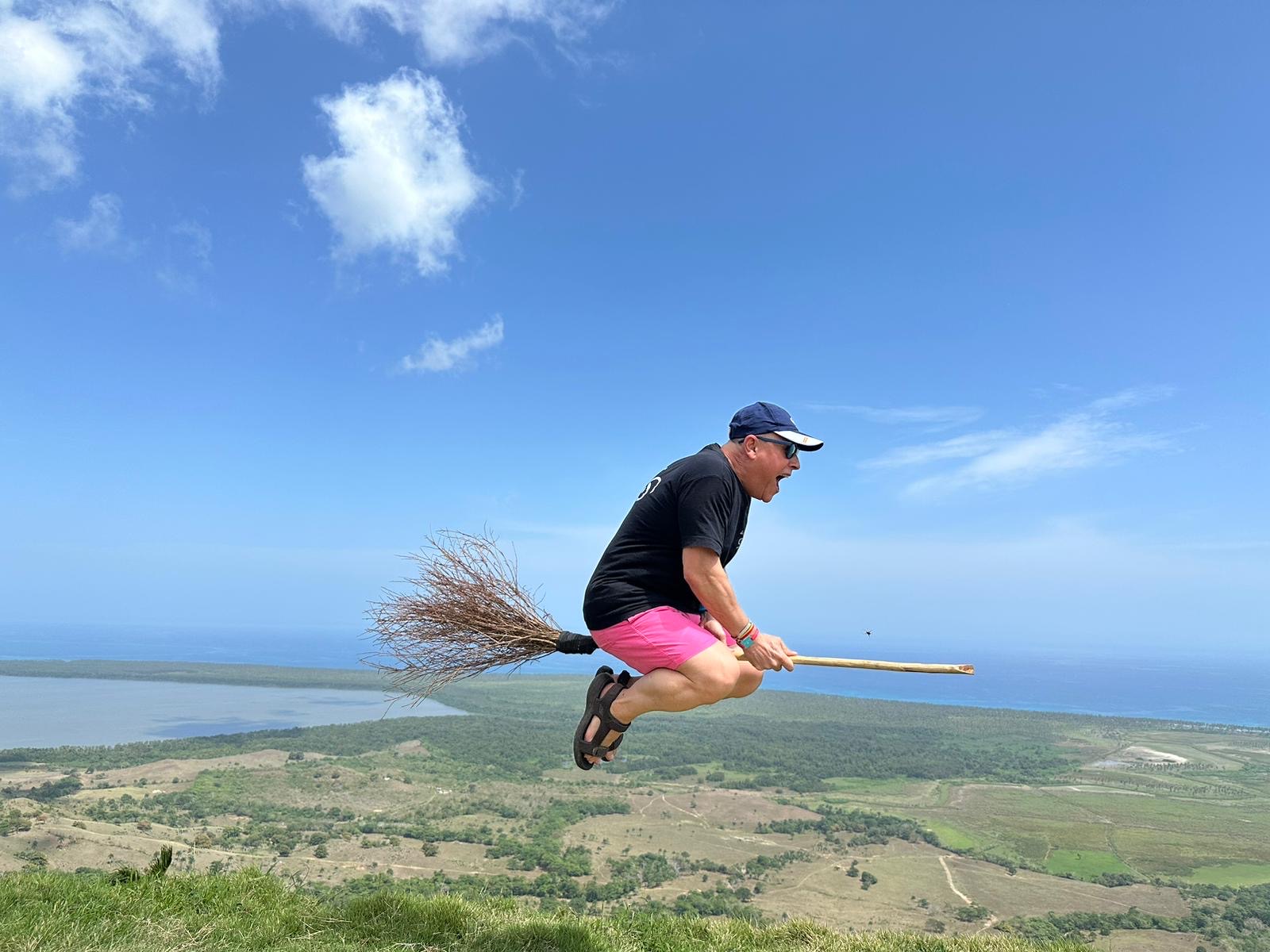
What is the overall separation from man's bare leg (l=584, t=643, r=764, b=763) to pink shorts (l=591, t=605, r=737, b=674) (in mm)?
35

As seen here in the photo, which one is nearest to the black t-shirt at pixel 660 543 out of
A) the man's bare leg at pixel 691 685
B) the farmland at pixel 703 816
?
the man's bare leg at pixel 691 685

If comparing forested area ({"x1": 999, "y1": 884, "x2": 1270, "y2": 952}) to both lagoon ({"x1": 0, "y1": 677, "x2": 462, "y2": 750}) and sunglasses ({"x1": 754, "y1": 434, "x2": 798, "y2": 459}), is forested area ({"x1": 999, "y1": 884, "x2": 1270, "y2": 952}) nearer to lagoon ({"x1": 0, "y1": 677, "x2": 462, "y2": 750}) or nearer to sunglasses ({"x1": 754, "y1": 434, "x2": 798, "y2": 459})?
sunglasses ({"x1": 754, "y1": 434, "x2": 798, "y2": 459})

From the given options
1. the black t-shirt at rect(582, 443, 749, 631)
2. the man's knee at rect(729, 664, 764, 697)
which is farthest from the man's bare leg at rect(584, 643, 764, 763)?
the black t-shirt at rect(582, 443, 749, 631)

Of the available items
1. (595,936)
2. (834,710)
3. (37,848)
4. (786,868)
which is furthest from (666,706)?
(834,710)

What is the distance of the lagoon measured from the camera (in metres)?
59.2

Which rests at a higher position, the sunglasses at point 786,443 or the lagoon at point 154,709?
the sunglasses at point 786,443

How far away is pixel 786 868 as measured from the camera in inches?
1234

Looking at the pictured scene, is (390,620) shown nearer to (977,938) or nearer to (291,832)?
(977,938)

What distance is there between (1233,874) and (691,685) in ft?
147

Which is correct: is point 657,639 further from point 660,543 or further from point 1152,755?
point 1152,755

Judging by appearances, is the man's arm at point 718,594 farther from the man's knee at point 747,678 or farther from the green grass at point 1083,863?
the green grass at point 1083,863

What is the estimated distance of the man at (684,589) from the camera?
296 centimetres

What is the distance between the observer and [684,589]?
10.7 ft

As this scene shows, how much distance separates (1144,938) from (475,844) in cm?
2407
